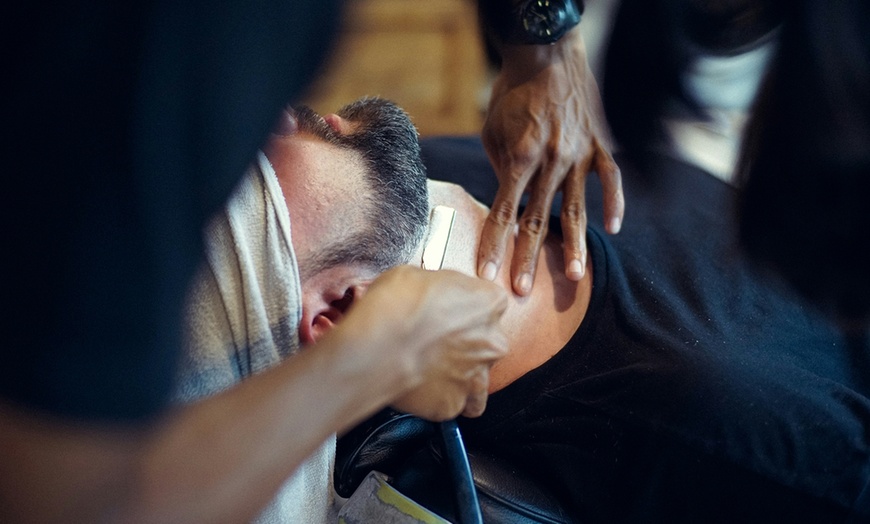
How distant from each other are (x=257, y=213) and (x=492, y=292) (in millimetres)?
260

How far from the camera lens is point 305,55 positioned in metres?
0.51

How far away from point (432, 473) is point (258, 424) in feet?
1.17

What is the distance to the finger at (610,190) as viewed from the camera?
1077 millimetres

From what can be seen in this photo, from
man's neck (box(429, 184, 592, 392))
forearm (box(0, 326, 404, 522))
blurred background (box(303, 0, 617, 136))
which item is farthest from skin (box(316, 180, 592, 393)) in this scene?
blurred background (box(303, 0, 617, 136))

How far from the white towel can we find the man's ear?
0.02m

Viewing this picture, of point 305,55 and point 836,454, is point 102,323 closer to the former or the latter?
point 305,55

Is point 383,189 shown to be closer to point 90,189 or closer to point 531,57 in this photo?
point 531,57

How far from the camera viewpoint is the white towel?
77cm

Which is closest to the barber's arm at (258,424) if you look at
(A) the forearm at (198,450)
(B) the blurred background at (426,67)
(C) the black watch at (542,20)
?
(A) the forearm at (198,450)

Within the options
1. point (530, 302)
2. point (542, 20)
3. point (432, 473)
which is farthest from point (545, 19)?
point (432, 473)

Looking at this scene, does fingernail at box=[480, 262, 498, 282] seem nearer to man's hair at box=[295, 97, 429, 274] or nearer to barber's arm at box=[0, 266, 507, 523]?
man's hair at box=[295, 97, 429, 274]

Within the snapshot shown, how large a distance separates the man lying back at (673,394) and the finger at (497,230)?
0.7 inches

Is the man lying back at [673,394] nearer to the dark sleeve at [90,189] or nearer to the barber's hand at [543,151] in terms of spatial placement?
the barber's hand at [543,151]

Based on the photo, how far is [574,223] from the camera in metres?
1.05
